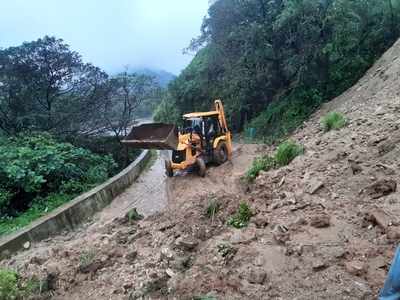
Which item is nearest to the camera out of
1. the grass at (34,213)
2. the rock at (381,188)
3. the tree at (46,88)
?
the rock at (381,188)

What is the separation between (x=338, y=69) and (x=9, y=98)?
14.8 m

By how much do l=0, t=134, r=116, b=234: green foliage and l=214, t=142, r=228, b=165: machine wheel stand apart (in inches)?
161

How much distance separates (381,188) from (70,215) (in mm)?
7478

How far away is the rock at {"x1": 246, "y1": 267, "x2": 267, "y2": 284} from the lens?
428 cm

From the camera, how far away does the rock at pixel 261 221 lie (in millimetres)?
5681

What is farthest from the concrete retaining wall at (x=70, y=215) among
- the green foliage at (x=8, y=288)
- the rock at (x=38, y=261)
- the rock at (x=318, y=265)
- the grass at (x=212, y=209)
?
the rock at (x=318, y=265)

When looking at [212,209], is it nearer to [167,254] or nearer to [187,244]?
[187,244]

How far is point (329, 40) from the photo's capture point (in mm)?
16188

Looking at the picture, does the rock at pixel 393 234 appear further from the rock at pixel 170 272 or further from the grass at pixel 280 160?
the grass at pixel 280 160

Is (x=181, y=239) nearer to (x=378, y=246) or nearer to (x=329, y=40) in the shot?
(x=378, y=246)

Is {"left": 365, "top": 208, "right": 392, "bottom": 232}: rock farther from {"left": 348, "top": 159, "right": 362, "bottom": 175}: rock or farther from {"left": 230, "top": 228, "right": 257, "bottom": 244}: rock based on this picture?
{"left": 230, "top": 228, "right": 257, "bottom": 244}: rock

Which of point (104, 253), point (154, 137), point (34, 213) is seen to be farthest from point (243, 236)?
point (34, 213)

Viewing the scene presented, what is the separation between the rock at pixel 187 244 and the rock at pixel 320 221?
1.76 m

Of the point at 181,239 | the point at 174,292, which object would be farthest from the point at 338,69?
the point at 174,292
